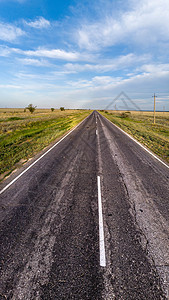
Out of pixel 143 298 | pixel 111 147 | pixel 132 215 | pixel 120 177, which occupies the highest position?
pixel 111 147

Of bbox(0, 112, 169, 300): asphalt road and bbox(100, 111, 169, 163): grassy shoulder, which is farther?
bbox(100, 111, 169, 163): grassy shoulder

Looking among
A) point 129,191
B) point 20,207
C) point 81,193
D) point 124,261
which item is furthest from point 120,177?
point 20,207

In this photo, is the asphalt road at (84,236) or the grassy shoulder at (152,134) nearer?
the asphalt road at (84,236)

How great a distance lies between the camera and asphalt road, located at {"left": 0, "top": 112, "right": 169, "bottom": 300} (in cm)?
253

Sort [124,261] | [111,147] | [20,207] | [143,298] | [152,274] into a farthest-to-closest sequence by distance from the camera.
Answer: [111,147] → [20,207] → [124,261] → [152,274] → [143,298]

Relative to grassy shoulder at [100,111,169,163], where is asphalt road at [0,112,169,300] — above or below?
below

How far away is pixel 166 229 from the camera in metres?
3.74

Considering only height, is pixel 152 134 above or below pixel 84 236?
above

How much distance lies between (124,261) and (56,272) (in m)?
1.39

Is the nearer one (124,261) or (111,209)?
(124,261)

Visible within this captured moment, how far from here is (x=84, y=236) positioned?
11.5 feet

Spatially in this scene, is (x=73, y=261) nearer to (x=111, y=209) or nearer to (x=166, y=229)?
(x=111, y=209)

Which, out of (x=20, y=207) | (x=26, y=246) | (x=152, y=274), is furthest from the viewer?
(x=20, y=207)

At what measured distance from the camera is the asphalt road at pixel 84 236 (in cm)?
253
